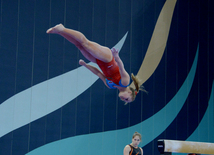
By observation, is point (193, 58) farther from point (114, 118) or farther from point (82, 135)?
point (82, 135)

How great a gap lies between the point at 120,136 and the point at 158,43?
279 cm

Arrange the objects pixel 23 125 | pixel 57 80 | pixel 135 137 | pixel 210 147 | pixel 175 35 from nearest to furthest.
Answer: pixel 210 147 → pixel 135 137 → pixel 23 125 → pixel 57 80 → pixel 175 35

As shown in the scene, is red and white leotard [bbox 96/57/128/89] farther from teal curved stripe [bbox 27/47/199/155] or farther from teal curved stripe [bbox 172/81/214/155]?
teal curved stripe [bbox 172/81/214/155]

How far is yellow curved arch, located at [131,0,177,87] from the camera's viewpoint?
7.88m

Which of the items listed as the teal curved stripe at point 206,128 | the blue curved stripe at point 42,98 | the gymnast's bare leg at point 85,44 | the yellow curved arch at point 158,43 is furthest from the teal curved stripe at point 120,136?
the gymnast's bare leg at point 85,44

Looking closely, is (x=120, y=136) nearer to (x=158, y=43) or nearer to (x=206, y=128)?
(x=158, y=43)

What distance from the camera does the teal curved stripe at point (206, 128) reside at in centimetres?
855

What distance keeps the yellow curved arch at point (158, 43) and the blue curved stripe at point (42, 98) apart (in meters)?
1.52

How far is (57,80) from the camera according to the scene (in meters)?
6.73

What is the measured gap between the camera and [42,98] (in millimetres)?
6539

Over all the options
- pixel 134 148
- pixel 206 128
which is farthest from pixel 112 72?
pixel 206 128

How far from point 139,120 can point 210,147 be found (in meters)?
3.68

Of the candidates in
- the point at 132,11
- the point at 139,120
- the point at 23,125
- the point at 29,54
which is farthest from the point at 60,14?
the point at 139,120

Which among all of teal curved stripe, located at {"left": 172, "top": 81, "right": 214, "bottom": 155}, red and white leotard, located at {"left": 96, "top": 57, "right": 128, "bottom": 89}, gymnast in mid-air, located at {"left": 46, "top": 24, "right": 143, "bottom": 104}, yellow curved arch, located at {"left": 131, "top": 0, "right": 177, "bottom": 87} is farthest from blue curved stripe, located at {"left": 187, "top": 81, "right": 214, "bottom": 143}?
red and white leotard, located at {"left": 96, "top": 57, "right": 128, "bottom": 89}
